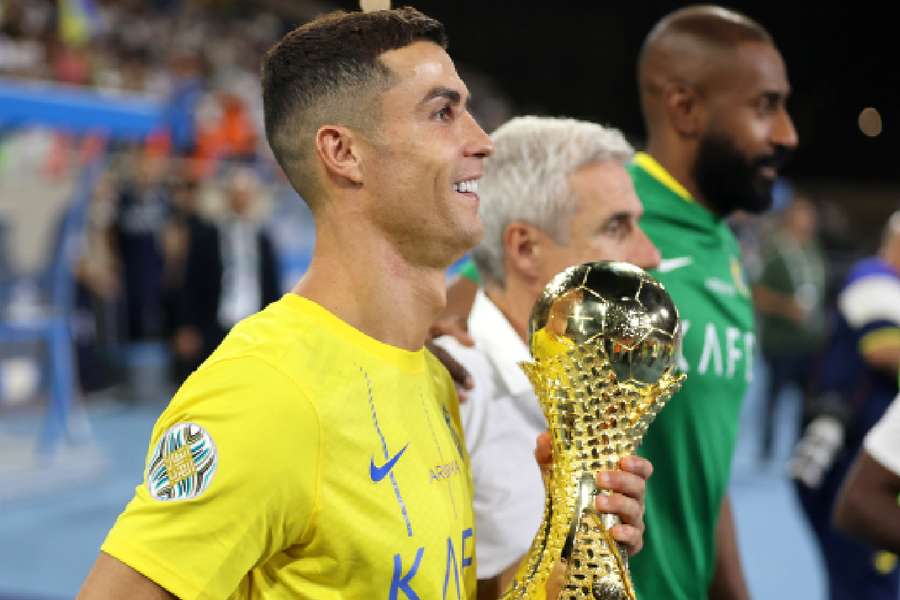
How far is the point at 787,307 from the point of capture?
847 cm

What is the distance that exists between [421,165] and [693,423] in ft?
3.67

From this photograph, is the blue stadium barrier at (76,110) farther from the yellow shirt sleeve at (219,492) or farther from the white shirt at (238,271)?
the yellow shirt sleeve at (219,492)

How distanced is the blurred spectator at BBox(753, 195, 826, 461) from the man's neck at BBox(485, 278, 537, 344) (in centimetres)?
654

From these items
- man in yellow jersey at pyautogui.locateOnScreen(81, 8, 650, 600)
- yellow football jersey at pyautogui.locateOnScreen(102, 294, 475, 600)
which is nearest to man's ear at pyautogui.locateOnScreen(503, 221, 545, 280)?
man in yellow jersey at pyautogui.locateOnScreen(81, 8, 650, 600)

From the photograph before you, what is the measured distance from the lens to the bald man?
7.55ft

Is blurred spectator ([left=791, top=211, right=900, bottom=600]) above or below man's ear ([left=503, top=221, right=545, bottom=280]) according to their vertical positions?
below

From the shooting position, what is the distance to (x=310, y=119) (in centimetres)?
146

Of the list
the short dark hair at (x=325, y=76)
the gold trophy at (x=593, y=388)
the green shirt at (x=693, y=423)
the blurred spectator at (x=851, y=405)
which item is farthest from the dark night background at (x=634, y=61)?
the gold trophy at (x=593, y=388)

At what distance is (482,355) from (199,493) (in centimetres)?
85

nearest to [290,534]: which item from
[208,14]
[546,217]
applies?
[546,217]

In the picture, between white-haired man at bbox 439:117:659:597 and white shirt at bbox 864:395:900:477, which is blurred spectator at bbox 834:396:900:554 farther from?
white-haired man at bbox 439:117:659:597

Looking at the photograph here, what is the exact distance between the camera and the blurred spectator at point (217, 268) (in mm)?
7020

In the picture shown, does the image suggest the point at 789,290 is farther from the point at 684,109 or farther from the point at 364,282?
the point at 364,282

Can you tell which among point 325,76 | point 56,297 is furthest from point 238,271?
point 325,76
